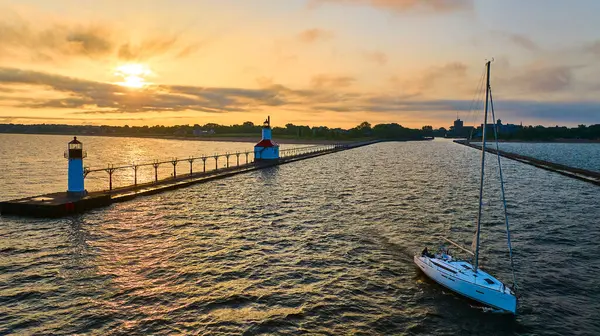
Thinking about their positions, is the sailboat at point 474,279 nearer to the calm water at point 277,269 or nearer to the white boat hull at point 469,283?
the white boat hull at point 469,283

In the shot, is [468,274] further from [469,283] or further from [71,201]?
[71,201]

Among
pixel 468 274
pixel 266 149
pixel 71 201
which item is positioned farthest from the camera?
pixel 266 149

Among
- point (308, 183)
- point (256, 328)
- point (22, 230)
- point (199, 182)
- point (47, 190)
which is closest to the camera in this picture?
point (256, 328)

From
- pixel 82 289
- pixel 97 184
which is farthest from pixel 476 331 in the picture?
pixel 97 184

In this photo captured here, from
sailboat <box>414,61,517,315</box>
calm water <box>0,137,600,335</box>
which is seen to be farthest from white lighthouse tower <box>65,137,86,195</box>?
sailboat <box>414,61,517,315</box>

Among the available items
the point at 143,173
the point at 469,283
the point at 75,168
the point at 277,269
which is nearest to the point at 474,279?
the point at 469,283

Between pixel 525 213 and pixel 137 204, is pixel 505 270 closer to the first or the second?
pixel 525 213

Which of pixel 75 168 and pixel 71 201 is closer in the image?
pixel 71 201

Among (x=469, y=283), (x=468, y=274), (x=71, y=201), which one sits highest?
(x=71, y=201)

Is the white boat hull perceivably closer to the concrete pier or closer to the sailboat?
the sailboat
